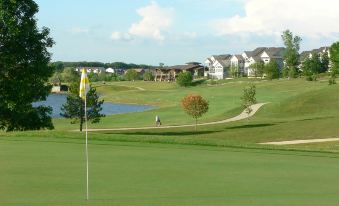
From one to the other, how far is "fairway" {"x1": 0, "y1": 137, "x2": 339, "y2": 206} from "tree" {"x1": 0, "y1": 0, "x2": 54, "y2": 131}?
584 inches

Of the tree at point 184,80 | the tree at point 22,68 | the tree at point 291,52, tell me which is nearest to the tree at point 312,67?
the tree at point 291,52

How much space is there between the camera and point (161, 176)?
11.6 m

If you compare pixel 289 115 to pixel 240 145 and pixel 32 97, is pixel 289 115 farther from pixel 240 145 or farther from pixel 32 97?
pixel 240 145

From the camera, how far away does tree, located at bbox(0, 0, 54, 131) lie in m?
31.9

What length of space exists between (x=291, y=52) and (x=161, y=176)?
139994 millimetres

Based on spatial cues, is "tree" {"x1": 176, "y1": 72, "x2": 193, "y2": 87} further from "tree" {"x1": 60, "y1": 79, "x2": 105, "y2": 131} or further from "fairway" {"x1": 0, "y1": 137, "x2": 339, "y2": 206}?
"fairway" {"x1": 0, "y1": 137, "x2": 339, "y2": 206}

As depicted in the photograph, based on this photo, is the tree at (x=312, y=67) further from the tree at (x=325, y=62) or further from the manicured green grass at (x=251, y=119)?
the manicured green grass at (x=251, y=119)

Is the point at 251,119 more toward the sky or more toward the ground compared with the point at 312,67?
more toward the ground

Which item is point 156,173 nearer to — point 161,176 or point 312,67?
point 161,176

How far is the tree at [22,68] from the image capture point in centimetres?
→ 3191

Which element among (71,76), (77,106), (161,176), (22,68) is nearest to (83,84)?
(161,176)

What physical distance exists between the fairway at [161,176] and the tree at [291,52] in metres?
132

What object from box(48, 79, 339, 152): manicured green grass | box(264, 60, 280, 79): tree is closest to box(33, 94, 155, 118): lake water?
box(48, 79, 339, 152): manicured green grass

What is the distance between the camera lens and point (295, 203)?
922cm
